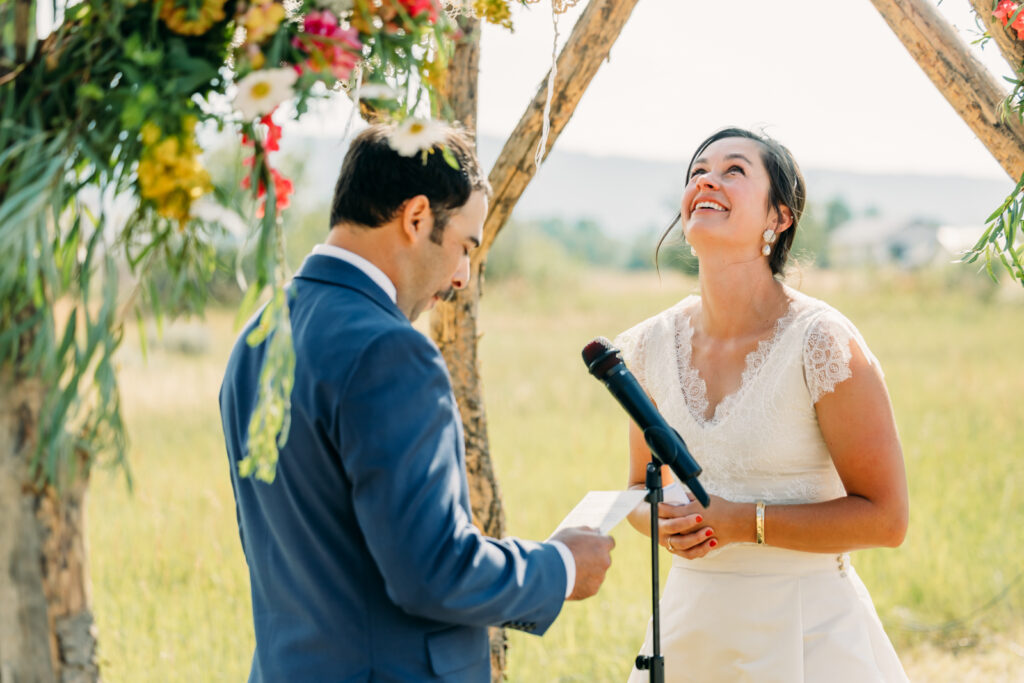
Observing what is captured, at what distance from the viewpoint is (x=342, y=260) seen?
1.83 m

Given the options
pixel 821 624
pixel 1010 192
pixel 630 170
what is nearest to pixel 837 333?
pixel 1010 192

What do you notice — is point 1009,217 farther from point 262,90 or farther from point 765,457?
point 262,90

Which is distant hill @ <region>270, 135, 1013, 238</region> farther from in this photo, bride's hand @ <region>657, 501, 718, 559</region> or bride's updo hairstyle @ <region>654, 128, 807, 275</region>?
bride's hand @ <region>657, 501, 718, 559</region>

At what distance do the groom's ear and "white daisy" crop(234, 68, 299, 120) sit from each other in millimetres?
441

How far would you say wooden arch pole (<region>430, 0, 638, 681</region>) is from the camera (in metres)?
3.26

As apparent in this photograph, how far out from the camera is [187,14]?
1420 millimetres

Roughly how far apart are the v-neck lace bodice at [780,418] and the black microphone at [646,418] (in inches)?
25.6

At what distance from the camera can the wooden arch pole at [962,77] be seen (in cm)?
300

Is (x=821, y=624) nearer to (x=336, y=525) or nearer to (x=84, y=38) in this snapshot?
(x=336, y=525)

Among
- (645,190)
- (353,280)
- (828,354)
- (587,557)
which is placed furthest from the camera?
(645,190)

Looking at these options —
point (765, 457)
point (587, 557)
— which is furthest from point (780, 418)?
point (587, 557)

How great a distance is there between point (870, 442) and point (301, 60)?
1.71 meters

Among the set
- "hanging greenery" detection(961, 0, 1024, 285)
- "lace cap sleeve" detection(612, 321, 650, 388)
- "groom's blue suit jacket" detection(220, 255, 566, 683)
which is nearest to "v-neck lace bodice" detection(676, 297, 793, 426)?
"lace cap sleeve" detection(612, 321, 650, 388)

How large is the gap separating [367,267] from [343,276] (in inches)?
1.9
